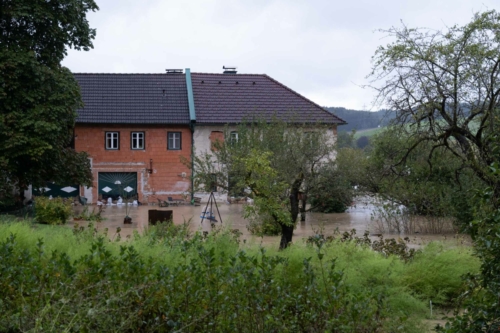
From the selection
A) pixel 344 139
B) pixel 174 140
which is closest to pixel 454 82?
pixel 344 139

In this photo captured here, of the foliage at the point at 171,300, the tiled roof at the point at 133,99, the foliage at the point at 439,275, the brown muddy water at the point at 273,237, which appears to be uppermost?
the tiled roof at the point at 133,99

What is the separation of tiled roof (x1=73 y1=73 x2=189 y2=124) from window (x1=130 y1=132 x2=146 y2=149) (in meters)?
0.92

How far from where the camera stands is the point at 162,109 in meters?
37.5

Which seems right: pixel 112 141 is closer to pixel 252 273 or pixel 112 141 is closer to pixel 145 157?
pixel 145 157

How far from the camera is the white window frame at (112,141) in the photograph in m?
36.8

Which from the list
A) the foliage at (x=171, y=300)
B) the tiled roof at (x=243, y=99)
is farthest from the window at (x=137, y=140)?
the foliage at (x=171, y=300)

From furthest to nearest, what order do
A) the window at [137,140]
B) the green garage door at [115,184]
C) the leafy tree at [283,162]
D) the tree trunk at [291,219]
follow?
the window at [137,140] → the green garage door at [115,184] → the leafy tree at [283,162] → the tree trunk at [291,219]

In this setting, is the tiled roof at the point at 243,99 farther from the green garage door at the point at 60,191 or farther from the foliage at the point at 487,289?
the foliage at the point at 487,289

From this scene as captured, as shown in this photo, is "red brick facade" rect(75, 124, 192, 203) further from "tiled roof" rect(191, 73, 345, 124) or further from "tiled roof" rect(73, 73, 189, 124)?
"tiled roof" rect(191, 73, 345, 124)

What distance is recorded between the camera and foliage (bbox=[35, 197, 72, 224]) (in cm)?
2325

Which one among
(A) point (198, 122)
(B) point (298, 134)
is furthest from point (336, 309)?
(A) point (198, 122)

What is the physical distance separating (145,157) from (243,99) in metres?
7.06

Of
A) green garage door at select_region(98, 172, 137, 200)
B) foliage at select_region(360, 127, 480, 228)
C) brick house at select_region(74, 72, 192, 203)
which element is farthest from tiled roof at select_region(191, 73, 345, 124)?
foliage at select_region(360, 127, 480, 228)

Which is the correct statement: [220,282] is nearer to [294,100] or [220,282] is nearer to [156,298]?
[156,298]
